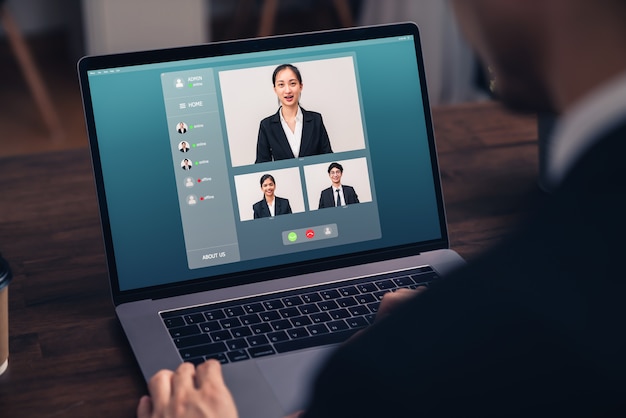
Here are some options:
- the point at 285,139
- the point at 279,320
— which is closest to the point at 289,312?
the point at 279,320

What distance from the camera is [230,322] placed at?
1084 millimetres

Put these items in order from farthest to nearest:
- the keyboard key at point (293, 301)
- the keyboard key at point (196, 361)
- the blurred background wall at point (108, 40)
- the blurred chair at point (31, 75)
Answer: the blurred background wall at point (108, 40), the blurred chair at point (31, 75), the keyboard key at point (293, 301), the keyboard key at point (196, 361)

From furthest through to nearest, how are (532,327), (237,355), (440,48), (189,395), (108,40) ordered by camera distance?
(440,48), (108,40), (237,355), (189,395), (532,327)

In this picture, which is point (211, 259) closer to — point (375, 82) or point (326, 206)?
point (326, 206)

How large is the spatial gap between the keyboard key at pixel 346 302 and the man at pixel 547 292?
51cm

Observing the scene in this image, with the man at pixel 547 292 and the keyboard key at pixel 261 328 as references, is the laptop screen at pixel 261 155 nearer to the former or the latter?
the keyboard key at pixel 261 328

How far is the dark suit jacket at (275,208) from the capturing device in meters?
1.17

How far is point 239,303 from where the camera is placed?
1.12m

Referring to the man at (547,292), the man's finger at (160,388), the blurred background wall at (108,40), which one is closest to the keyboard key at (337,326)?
the man's finger at (160,388)

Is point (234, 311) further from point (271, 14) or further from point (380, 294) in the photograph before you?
point (271, 14)

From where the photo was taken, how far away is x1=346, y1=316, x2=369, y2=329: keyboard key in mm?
1086

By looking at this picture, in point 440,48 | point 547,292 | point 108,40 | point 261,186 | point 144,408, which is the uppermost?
point 108,40

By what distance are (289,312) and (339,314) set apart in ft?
0.19

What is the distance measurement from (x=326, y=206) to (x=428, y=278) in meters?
0.16
